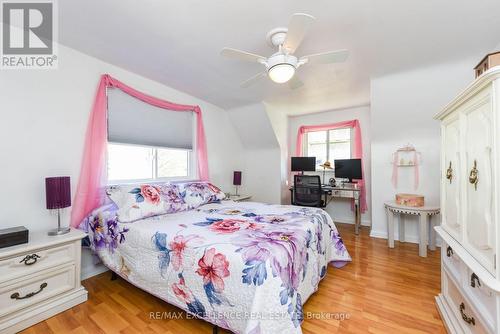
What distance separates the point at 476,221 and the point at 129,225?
7.92ft

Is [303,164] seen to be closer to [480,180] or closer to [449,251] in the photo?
[449,251]

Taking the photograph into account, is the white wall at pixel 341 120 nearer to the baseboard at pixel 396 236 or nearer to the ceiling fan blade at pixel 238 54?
the baseboard at pixel 396 236

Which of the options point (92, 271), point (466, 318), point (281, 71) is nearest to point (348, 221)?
point (466, 318)

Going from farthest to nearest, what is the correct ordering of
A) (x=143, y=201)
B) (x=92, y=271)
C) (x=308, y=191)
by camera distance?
1. (x=308, y=191)
2. (x=92, y=271)
3. (x=143, y=201)

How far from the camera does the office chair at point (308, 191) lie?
3648 millimetres

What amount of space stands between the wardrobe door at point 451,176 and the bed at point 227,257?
93 cm

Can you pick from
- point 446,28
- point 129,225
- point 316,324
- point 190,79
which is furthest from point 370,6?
point 129,225

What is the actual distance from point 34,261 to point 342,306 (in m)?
2.41

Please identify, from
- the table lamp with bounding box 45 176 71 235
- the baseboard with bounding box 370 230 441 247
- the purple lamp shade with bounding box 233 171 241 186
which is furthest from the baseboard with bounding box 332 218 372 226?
the table lamp with bounding box 45 176 71 235

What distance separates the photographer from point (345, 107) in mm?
4250

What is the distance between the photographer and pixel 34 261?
1.59 meters

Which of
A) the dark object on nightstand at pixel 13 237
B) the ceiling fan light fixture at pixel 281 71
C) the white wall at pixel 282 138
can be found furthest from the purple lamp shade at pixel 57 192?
the white wall at pixel 282 138

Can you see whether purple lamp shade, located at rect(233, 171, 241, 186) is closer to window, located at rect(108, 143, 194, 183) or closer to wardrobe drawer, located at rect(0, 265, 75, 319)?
window, located at rect(108, 143, 194, 183)

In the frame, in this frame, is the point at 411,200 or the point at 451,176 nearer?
the point at 451,176
